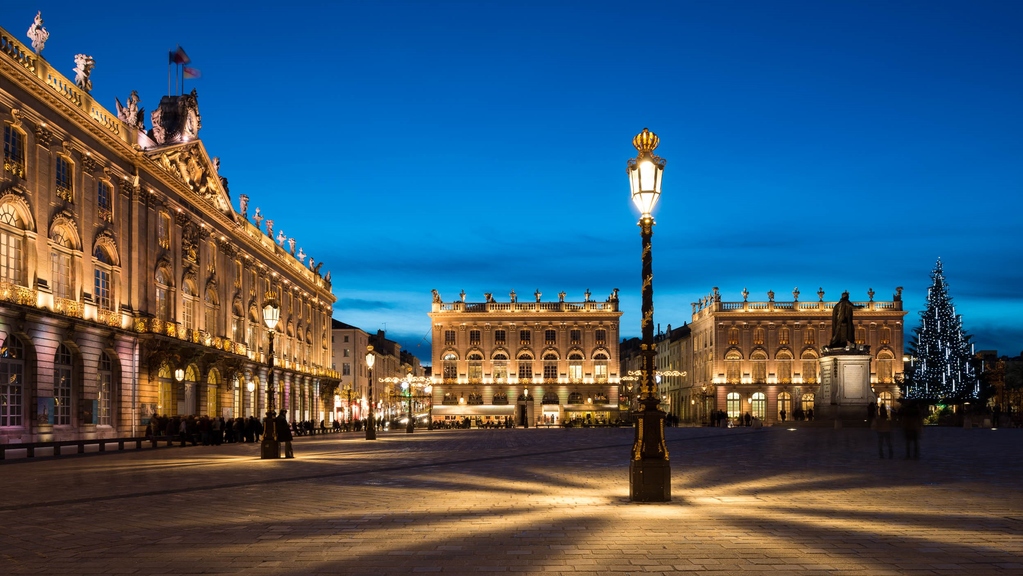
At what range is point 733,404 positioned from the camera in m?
119

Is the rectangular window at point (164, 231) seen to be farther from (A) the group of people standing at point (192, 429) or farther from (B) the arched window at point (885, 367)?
(B) the arched window at point (885, 367)

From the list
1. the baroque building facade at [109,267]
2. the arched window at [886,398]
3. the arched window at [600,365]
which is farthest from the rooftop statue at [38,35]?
the arched window at [886,398]

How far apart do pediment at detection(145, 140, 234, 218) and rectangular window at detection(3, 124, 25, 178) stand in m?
12.2

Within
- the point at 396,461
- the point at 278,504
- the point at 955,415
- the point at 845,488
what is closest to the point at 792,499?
the point at 845,488

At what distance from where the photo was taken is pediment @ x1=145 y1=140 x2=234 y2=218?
5169cm

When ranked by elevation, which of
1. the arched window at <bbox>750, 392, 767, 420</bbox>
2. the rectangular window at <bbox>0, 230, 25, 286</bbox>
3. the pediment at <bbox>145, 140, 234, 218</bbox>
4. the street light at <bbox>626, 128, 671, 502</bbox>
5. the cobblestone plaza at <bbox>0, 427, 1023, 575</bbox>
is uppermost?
the pediment at <bbox>145, 140, 234, 218</bbox>

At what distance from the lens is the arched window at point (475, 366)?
121 m

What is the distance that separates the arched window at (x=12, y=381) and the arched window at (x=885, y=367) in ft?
337

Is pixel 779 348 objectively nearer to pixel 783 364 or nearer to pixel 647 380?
pixel 783 364

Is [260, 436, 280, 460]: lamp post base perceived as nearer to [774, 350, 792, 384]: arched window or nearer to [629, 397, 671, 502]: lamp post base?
[629, 397, 671, 502]: lamp post base

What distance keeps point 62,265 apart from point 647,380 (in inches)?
1253

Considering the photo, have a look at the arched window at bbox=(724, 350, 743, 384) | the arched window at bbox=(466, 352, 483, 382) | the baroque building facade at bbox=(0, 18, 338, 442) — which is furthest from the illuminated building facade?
the baroque building facade at bbox=(0, 18, 338, 442)

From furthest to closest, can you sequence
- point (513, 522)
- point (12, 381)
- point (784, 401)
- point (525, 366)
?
point (525, 366) → point (784, 401) → point (12, 381) → point (513, 522)

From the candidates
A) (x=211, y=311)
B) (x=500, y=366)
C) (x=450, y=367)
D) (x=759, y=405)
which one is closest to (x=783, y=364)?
(x=759, y=405)
